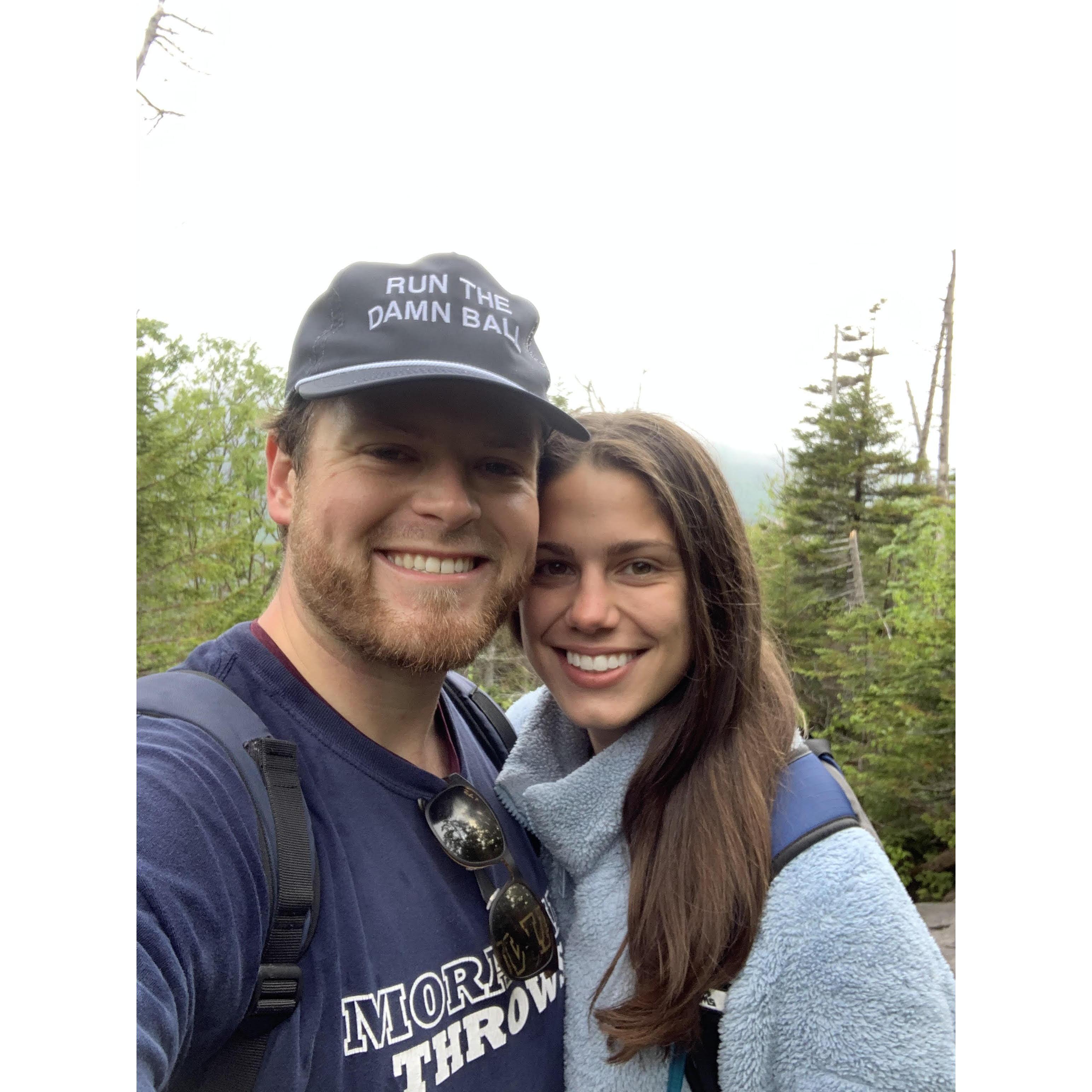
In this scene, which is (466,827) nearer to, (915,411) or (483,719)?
(483,719)

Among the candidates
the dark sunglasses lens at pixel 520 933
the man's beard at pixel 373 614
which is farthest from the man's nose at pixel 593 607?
the dark sunglasses lens at pixel 520 933

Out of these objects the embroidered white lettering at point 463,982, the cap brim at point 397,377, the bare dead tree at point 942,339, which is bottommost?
the embroidered white lettering at point 463,982

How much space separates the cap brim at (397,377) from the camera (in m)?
1.28

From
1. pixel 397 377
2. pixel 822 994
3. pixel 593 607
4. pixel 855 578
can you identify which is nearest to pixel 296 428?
pixel 397 377

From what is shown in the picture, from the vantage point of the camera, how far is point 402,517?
1.42 meters

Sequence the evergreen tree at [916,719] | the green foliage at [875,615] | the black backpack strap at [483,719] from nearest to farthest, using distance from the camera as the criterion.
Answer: the black backpack strap at [483,719]
the evergreen tree at [916,719]
the green foliage at [875,615]

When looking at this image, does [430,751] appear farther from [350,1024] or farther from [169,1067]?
[169,1067]

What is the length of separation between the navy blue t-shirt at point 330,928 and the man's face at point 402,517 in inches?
6.3

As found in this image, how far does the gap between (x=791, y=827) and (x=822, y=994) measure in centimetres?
25

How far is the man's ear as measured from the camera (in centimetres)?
157

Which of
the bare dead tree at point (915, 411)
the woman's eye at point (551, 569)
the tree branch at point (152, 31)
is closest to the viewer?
the tree branch at point (152, 31)

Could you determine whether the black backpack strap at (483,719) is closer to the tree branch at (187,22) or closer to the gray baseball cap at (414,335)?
the gray baseball cap at (414,335)

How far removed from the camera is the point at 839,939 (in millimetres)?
1214
